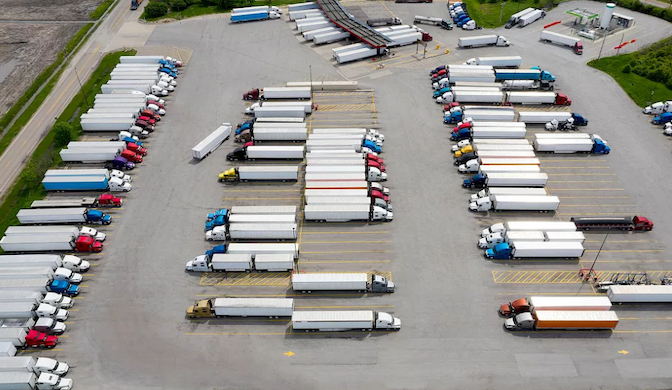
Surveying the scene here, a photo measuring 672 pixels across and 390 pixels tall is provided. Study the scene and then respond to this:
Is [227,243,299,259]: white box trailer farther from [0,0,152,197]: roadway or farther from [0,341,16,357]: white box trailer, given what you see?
[0,0,152,197]: roadway

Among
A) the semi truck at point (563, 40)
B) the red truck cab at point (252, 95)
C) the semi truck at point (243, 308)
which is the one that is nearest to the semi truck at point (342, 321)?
the semi truck at point (243, 308)

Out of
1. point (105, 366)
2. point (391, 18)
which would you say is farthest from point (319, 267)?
point (391, 18)

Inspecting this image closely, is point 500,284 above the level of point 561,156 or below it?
below

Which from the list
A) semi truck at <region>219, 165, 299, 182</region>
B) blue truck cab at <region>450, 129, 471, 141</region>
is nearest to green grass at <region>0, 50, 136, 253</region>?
semi truck at <region>219, 165, 299, 182</region>

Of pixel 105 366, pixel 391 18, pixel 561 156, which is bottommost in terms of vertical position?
pixel 105 366

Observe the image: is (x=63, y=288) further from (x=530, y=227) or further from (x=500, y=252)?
(x=530, y=227)

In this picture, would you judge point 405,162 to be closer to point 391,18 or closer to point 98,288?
point 98,288

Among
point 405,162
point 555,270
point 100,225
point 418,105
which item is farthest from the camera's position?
point 418,105
